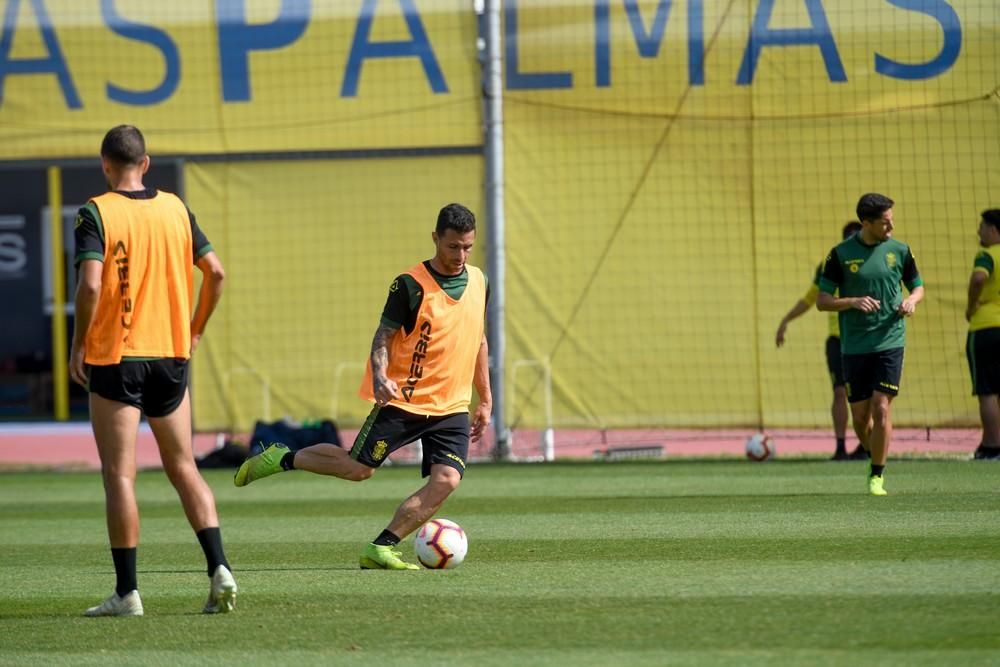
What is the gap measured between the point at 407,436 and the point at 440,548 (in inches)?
27.5

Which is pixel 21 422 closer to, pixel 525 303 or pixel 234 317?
pixel 234 317

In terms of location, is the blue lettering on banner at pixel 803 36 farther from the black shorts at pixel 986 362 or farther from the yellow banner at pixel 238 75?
the black shorts at pixel 986 362

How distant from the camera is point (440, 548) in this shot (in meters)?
8.17

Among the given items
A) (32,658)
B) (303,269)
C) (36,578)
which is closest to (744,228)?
(303,269)

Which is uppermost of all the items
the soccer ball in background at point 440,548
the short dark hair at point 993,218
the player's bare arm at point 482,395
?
the short dark hair at point 993,218

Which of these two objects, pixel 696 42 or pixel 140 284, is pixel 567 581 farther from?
pixel 696 42

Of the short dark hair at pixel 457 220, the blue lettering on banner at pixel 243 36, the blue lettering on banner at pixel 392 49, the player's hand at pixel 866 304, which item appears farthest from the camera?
the blue lettering on banner at pixel 243 36

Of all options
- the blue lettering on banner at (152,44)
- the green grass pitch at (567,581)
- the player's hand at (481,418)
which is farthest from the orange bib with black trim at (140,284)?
the blue lettering on banner at (152,44)

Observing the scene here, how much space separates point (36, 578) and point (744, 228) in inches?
404

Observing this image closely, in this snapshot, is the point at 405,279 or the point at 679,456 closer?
the point at 405,279

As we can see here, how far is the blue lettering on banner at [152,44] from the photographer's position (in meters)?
18.3

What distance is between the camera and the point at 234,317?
1812 centimetres

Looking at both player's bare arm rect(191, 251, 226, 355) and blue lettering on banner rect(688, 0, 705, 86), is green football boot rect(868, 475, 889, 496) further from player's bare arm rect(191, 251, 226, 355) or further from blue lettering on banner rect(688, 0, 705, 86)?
blue lettering on banner rect(688, 0, 705, 86)

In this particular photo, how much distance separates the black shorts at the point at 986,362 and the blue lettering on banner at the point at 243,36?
8.57m
